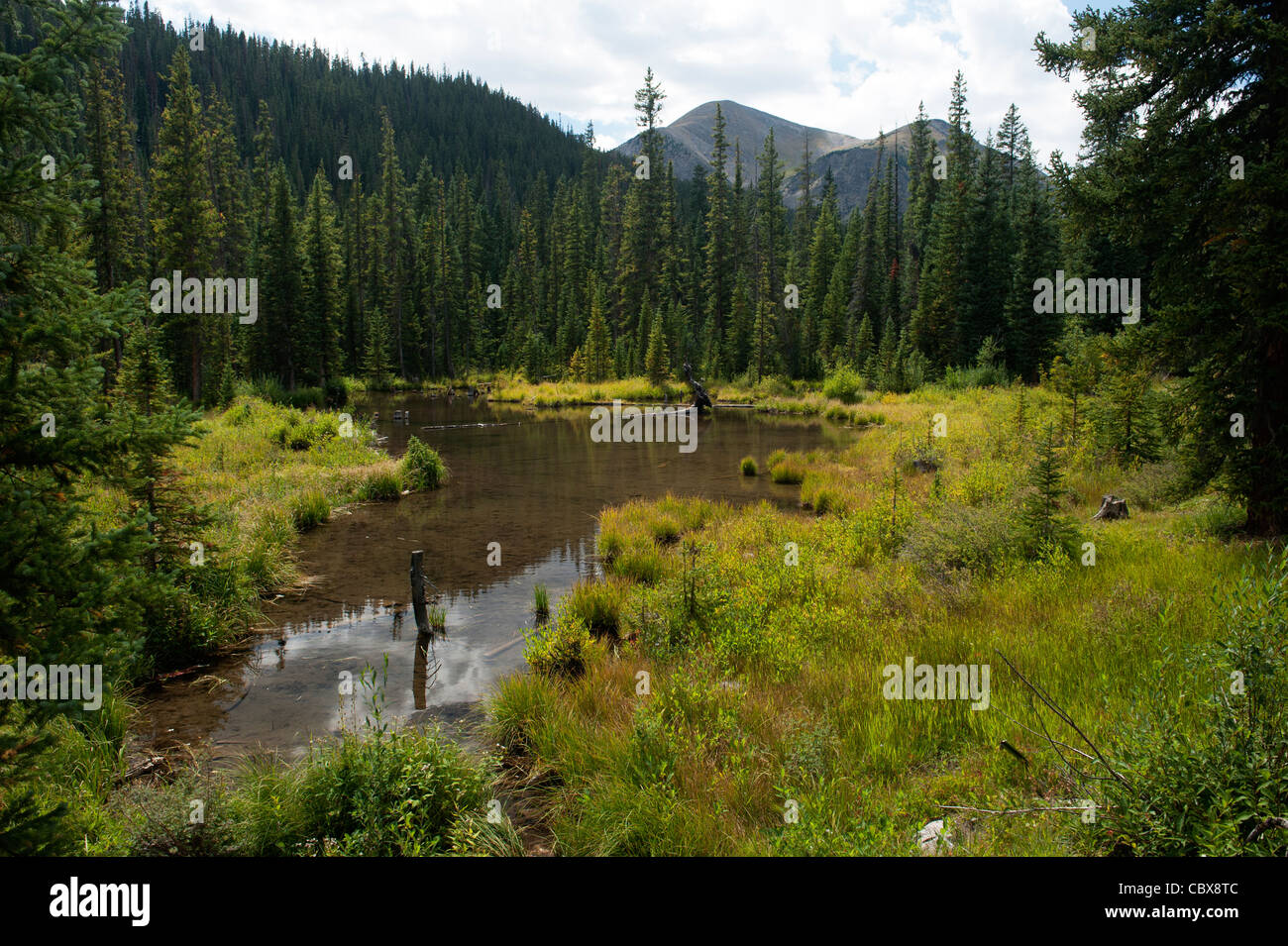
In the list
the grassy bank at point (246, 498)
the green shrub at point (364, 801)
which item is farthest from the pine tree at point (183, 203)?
the green shrub at point (364, 801)

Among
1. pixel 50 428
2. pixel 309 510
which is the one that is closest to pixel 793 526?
pixel 309 510

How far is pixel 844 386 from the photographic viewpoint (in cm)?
4672

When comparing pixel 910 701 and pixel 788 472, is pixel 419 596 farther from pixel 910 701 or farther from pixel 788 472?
pixel 788 472

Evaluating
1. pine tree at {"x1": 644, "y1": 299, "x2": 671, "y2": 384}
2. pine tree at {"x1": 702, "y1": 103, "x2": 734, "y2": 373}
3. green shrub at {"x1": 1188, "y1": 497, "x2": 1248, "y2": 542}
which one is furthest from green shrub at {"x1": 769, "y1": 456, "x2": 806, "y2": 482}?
pine tree at {"x1": 702, "y1": 103, "x2": 734, "y2": 373}

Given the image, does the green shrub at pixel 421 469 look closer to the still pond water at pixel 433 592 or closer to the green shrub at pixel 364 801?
the still pond water at pixel 433 592

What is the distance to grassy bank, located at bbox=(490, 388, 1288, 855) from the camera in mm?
3818

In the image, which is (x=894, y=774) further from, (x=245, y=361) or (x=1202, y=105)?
(x=245, y=361)

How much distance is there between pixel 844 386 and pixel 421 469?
33591 mm

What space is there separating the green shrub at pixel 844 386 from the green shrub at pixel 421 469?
31.2m

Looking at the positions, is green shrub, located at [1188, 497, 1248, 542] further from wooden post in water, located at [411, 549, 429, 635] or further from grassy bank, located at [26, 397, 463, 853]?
wooden post in water, located at [411, 549, 429, 635]

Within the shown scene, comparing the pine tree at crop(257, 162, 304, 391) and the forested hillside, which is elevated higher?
the pine tree at crop(257, 162, 304, 391)

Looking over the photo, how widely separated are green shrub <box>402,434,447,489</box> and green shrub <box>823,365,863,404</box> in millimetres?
31154

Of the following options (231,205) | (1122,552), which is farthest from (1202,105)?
(231,205)
